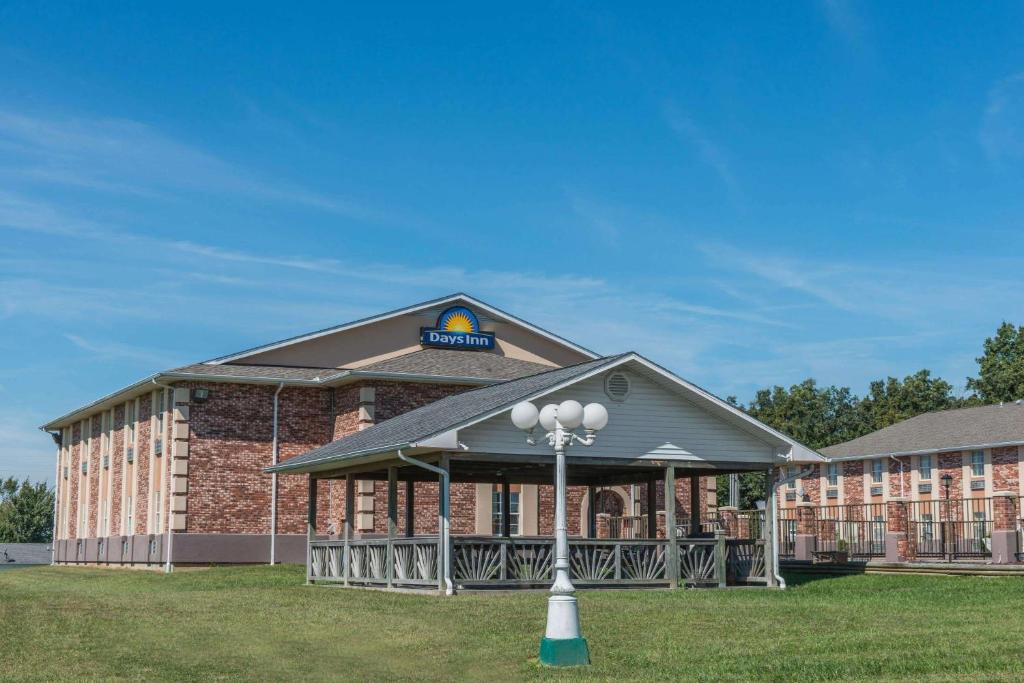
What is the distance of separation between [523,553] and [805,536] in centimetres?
1157

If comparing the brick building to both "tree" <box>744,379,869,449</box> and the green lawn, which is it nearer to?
the green lawn

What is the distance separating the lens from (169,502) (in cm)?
3722

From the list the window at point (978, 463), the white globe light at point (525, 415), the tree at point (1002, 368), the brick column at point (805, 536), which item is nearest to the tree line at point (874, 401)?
the tree at point (1002, 368)

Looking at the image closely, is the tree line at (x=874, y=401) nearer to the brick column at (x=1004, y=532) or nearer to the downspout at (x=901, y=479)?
the downspout at (x=901, y=479)

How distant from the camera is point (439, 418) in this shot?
26.0 metres

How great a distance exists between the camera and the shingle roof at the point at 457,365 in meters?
37.8

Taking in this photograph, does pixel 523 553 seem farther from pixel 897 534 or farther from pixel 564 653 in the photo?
pixel 564 653

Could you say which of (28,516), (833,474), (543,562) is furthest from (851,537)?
(28,516)

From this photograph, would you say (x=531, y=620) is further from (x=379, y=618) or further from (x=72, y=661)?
(x=72, y=661)

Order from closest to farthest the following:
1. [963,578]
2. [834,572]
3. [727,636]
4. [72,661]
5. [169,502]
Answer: [72,661]
[727,636]
[963,578]
[834,572]
[169,502]

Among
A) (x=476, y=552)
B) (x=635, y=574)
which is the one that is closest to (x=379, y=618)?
(x=476, y=552)

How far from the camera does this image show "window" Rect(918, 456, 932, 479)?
5534cm

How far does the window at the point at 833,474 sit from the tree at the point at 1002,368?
14.0 meters

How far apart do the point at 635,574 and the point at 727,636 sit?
30.0ft
